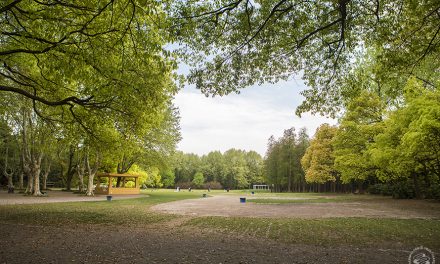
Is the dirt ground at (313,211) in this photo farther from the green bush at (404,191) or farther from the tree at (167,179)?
the tree at (167,179)

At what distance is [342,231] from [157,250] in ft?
23.3

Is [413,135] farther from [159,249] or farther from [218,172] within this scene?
[218,172]

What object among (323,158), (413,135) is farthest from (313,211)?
(323,158)

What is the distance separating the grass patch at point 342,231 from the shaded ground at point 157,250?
1.07 metres

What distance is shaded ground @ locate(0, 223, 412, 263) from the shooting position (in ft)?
22.0

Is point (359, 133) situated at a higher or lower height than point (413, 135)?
higher

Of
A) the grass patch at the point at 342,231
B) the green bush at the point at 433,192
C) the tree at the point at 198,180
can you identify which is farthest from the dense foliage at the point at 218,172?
the grass patch at the point at 342,231

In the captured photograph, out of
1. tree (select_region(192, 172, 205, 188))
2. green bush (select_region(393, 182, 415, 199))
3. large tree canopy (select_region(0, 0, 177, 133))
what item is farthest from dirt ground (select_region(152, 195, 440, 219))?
tree (select_region(192, 172, 205, 188))

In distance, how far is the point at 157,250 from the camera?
760cm

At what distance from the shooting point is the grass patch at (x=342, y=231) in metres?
9.24

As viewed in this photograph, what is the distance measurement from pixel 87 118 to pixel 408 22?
1436 centimetres

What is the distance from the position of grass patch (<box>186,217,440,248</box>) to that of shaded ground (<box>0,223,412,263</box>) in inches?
42.3

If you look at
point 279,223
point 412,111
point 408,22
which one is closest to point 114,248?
point 279,223

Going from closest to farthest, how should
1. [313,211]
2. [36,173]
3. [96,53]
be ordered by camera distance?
[96,53]
[313,211]
[36,173]
